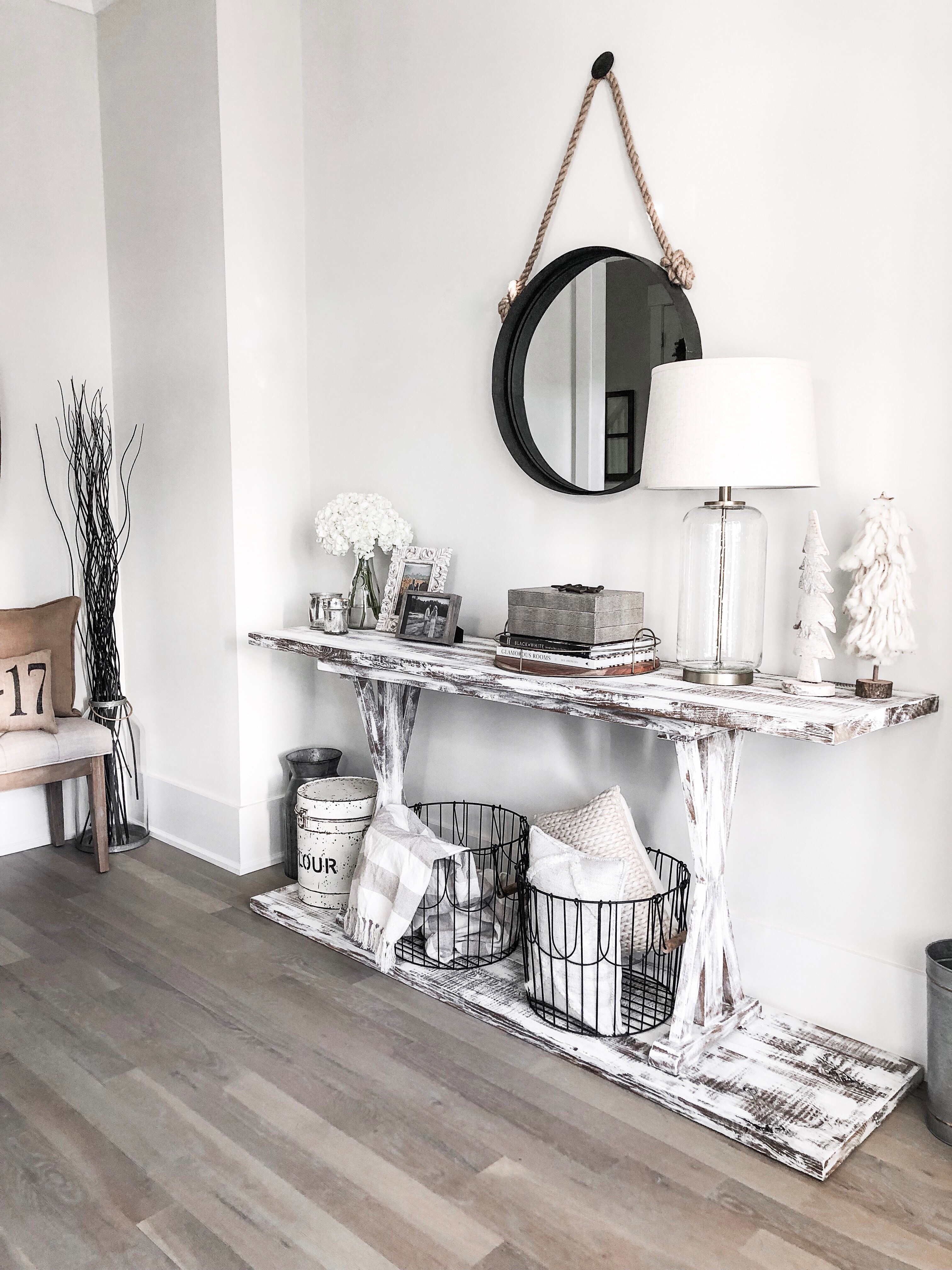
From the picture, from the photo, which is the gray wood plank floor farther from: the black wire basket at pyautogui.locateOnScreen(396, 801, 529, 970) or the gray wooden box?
the gray wooden box

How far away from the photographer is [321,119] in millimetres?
3264

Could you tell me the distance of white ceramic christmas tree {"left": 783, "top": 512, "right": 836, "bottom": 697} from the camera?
2.04 metres

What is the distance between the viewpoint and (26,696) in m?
3.23

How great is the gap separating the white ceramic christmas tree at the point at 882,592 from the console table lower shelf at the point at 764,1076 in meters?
0.79

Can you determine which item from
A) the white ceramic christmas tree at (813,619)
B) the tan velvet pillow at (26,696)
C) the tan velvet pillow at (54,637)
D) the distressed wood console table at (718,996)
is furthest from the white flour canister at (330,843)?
the white ceramic christmas tree at (813,619)

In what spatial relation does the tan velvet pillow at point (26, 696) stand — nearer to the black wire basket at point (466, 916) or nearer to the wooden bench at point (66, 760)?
the wooden bench at point (66, 760)

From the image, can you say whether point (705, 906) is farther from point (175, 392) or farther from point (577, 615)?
point (175, 392)

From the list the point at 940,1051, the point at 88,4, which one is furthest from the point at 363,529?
the point at 88,4

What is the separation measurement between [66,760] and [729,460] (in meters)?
2.34

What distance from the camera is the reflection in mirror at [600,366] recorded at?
2.42m

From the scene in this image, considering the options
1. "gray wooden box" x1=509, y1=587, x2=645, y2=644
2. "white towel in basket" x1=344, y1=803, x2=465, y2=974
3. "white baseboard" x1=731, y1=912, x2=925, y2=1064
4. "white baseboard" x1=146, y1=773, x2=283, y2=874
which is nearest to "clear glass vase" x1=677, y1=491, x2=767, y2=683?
"gray wooden box" x1=509, y1=587, x2=645, y2=644

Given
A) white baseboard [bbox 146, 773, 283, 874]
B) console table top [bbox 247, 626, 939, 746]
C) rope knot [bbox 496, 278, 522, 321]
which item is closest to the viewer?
console table top [bbox 247, 626, 939, 746]

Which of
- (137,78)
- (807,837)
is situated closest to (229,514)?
(137,78)

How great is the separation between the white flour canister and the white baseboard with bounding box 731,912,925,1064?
1.11 m
